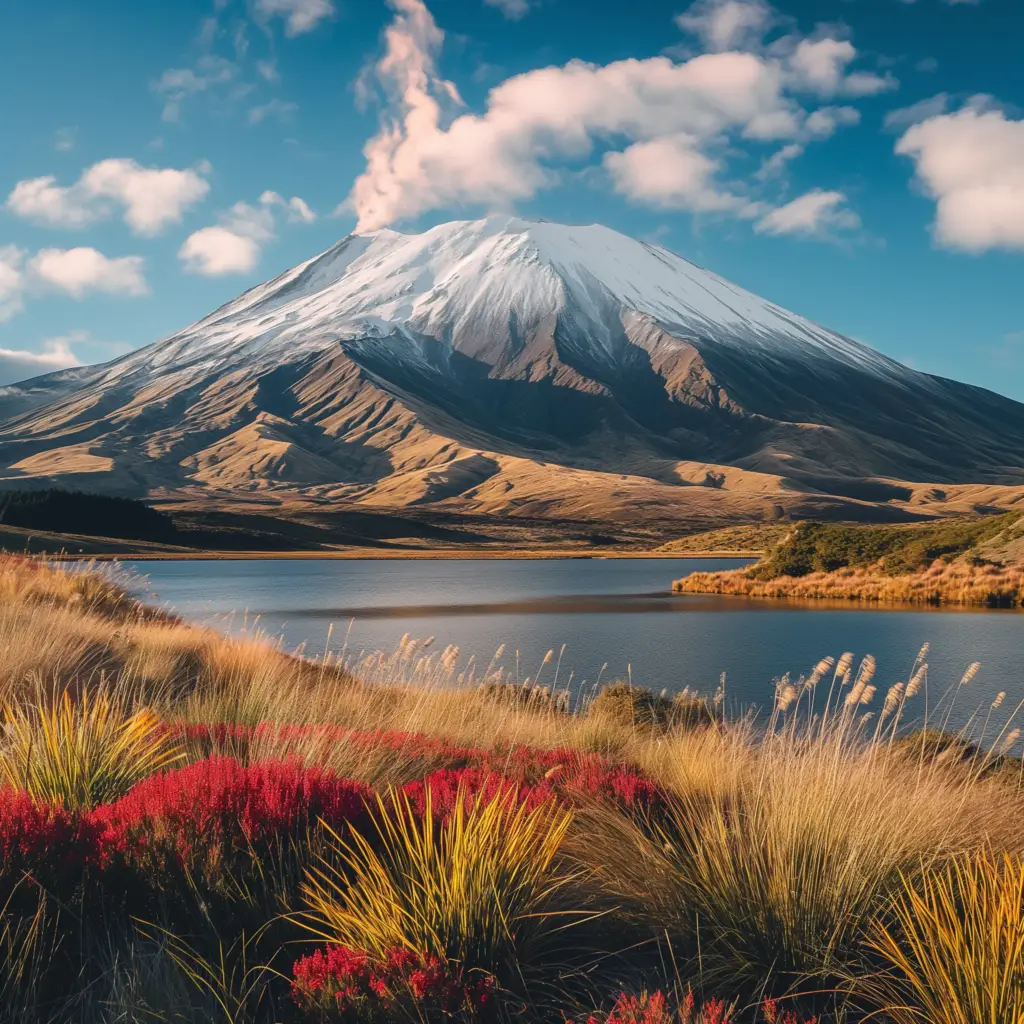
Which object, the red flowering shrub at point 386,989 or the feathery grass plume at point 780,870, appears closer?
the red flowering shrub at point 386,989

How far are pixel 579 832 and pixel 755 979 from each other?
3.85 ft

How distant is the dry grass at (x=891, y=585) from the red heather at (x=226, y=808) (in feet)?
117

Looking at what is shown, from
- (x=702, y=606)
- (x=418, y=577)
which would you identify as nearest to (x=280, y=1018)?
(x=702, y=606)

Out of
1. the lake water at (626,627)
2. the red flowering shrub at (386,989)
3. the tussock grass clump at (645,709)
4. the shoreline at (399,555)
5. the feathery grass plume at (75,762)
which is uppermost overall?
the feathery grass plume at (75,762)

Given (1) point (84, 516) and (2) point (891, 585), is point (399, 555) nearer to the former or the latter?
(1) point (84, 516)

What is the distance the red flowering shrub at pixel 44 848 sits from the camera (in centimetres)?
335

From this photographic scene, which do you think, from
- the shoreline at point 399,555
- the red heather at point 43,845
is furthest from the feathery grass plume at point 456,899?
the shoreline at point 399,555

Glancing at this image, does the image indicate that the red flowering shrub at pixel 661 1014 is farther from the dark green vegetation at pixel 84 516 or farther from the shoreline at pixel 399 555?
the dark green vegetation at pixel 84 516

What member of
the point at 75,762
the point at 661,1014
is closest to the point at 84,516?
the point at 75,762

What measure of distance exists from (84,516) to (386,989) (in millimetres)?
98202

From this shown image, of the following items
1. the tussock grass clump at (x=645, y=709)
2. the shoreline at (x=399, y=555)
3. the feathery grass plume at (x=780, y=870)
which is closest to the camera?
the feathery grass plume at (x=780, y=870)

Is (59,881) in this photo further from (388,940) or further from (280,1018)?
(388,940)

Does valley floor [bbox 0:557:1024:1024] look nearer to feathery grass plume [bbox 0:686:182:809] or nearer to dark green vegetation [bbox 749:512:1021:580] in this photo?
feathery grass plume [bbox 0:686:182:809]

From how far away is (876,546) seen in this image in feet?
143
